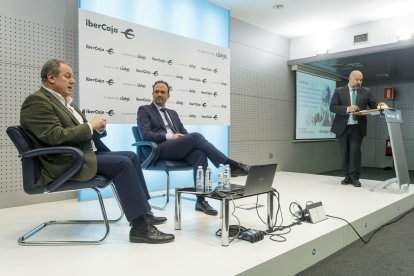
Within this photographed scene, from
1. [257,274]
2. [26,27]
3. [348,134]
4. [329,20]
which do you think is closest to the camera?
[257,274]

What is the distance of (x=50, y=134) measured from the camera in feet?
5.88

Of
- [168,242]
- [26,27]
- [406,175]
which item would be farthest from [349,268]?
[26,27]

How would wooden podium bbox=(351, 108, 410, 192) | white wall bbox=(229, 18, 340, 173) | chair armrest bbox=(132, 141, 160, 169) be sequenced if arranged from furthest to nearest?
white wall bbox=(229, 18, 340, 173), wooden podium bbox=(351, 108, 410, 192), chair armrest bbox=(132, 141, 160, 169)

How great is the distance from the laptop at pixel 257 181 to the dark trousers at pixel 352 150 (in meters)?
2.33

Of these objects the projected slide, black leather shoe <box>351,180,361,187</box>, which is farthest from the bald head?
the projected slide

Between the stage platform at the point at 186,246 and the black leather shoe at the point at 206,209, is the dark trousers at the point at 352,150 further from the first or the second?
the black leather shoe at the point at 206,209

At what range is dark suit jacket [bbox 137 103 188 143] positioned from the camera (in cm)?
283

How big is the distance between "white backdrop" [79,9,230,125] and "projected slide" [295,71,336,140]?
2121 mm

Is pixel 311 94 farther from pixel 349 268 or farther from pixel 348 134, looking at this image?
pixel 349 268

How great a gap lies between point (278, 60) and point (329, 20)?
3.43 feet

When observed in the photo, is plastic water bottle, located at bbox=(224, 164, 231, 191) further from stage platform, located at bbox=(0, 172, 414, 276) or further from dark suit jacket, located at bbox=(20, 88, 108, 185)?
dark suit jacket, located at bbox=(20, 88, 108, 185)

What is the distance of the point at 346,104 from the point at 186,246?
122 inches

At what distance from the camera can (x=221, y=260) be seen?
1.63 m

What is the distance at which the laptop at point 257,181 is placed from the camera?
1.88 metres
